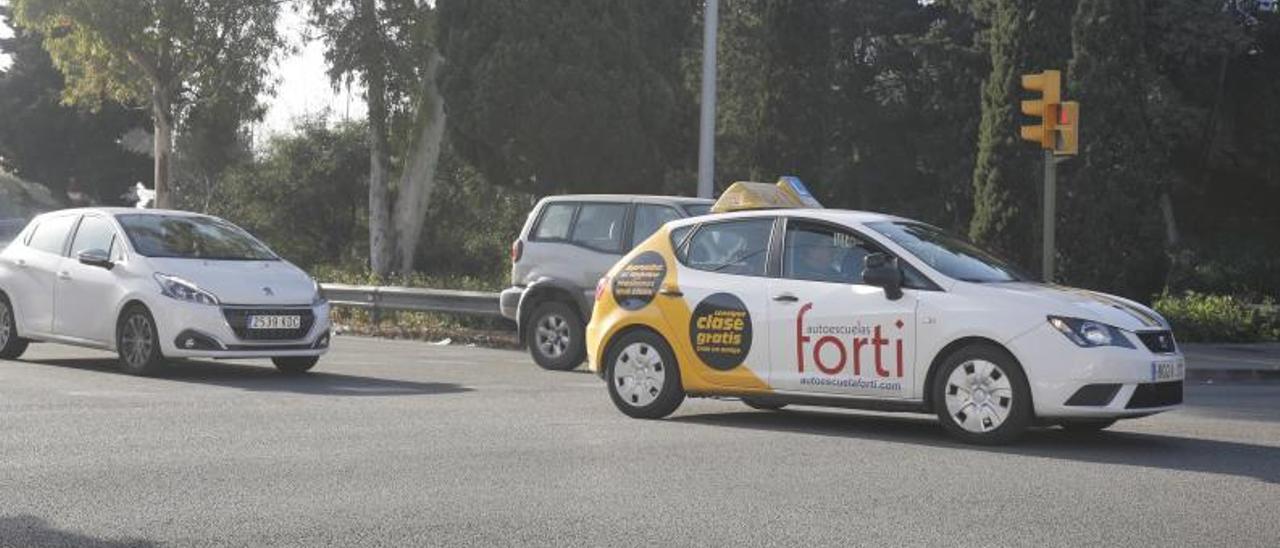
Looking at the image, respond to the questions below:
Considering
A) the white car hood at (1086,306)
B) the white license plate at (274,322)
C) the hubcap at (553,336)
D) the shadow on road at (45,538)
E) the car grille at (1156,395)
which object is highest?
Answer: the white car hood at (1086,306)

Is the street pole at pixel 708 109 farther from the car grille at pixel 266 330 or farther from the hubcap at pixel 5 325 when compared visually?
the hubcap at pixel 5 325

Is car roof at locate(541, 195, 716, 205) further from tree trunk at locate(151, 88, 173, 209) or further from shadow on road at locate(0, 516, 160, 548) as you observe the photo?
tree trunk at locate(151, 88, 173, 209)

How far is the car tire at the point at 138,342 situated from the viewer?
540 inches

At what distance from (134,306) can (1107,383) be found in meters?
8.39

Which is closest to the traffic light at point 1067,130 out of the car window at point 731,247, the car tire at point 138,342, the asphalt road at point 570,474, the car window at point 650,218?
the car window at point 650,218

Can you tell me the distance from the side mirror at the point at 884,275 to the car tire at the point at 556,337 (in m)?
6.43

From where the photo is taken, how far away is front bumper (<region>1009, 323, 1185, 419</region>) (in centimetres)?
951

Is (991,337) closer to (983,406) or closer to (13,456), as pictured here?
(983,406)

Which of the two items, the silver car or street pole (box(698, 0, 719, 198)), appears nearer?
the silver car

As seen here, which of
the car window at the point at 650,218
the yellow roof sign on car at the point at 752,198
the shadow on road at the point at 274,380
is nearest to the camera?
the yellow roof sign on car at the point at 752,198

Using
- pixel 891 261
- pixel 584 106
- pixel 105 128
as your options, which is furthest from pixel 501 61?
pixel 105 128

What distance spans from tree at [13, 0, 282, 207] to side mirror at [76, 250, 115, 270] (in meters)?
19.1

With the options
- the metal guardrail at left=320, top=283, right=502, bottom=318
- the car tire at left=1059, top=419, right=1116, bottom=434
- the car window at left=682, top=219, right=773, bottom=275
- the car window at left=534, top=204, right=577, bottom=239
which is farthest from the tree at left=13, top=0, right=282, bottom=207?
the car tire at left=1059, top=419, right=1116, bottom=434

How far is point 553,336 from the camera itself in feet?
54.2
